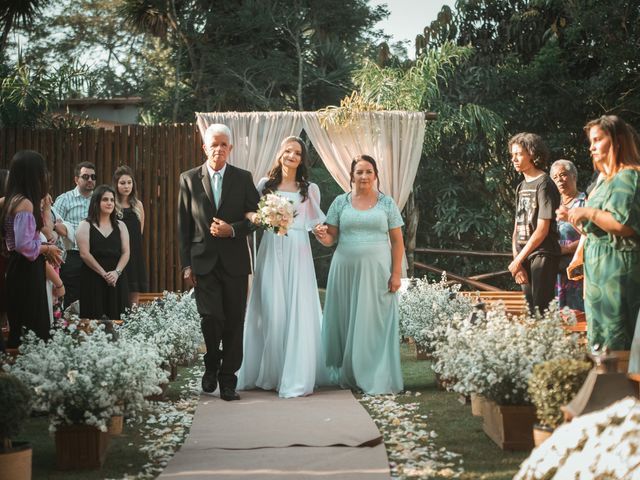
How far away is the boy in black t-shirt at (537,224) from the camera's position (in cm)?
714

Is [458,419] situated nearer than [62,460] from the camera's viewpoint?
No

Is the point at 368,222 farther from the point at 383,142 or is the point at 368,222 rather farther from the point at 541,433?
the point at 383,142

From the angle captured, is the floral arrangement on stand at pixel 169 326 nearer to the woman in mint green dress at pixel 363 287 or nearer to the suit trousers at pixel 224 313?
the suit trousers at pixel 224 313

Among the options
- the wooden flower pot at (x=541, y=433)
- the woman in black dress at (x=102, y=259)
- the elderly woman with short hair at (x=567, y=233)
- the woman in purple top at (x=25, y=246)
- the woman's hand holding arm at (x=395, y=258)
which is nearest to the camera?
the wooden flower pot at (x=541, y=433)

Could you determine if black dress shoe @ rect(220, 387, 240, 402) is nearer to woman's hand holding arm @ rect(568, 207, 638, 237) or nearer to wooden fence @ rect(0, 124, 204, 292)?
woman's hand holding arm @ rect(568, 207, 638, 237)

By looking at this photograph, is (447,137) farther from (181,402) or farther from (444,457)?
(444,457)

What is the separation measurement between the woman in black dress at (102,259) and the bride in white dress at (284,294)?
63.6 inches

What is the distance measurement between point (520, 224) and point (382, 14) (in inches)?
840

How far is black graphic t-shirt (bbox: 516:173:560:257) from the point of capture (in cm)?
713

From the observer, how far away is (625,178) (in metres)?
5.29

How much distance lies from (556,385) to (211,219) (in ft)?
11.7

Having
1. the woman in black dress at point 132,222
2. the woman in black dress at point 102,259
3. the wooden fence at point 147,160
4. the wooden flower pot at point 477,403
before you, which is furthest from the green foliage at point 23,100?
the wooden flower pot at point 477,403

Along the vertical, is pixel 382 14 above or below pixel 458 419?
above

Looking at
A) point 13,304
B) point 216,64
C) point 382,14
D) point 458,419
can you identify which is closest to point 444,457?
point 458,419
